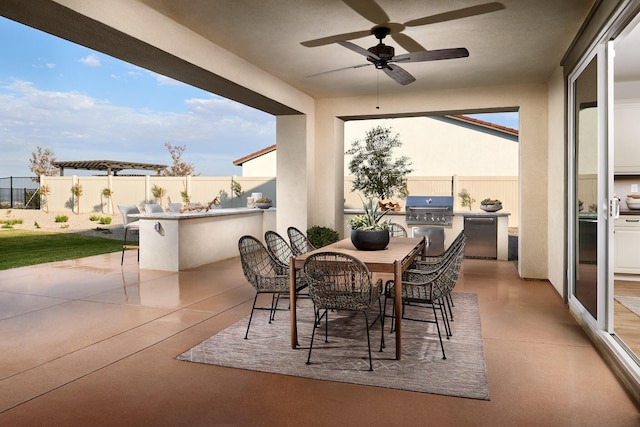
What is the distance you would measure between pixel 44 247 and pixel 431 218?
26.0 ft

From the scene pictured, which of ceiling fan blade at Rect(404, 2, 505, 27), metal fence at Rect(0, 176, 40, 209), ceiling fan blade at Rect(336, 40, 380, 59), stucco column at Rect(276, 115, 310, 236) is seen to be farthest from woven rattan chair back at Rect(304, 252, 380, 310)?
metal fence at Rect(0, 176, 40, 209)

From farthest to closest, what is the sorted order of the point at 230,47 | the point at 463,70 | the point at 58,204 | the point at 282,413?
the point at 58,204 → the point at 463,70 → the point at 230,47 → the point at 282,413

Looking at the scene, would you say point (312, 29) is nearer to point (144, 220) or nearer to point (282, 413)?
point (282, 413)

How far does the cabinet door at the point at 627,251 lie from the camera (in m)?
5.58

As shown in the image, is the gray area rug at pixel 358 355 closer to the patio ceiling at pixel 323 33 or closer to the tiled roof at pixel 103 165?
the patio ceiling at pixel 323 33

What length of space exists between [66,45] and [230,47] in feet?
86.7

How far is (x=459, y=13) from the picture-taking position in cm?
373

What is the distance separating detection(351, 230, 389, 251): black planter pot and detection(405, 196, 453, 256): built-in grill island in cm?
421

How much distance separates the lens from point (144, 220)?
21.9ft

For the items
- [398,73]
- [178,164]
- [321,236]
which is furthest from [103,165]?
[398,73]

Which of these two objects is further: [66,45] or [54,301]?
[66,45]

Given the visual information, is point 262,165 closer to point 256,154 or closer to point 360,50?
point 256,154

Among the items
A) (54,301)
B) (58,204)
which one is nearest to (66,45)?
→ (58,204)

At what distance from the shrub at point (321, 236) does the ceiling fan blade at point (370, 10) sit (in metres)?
3.38
